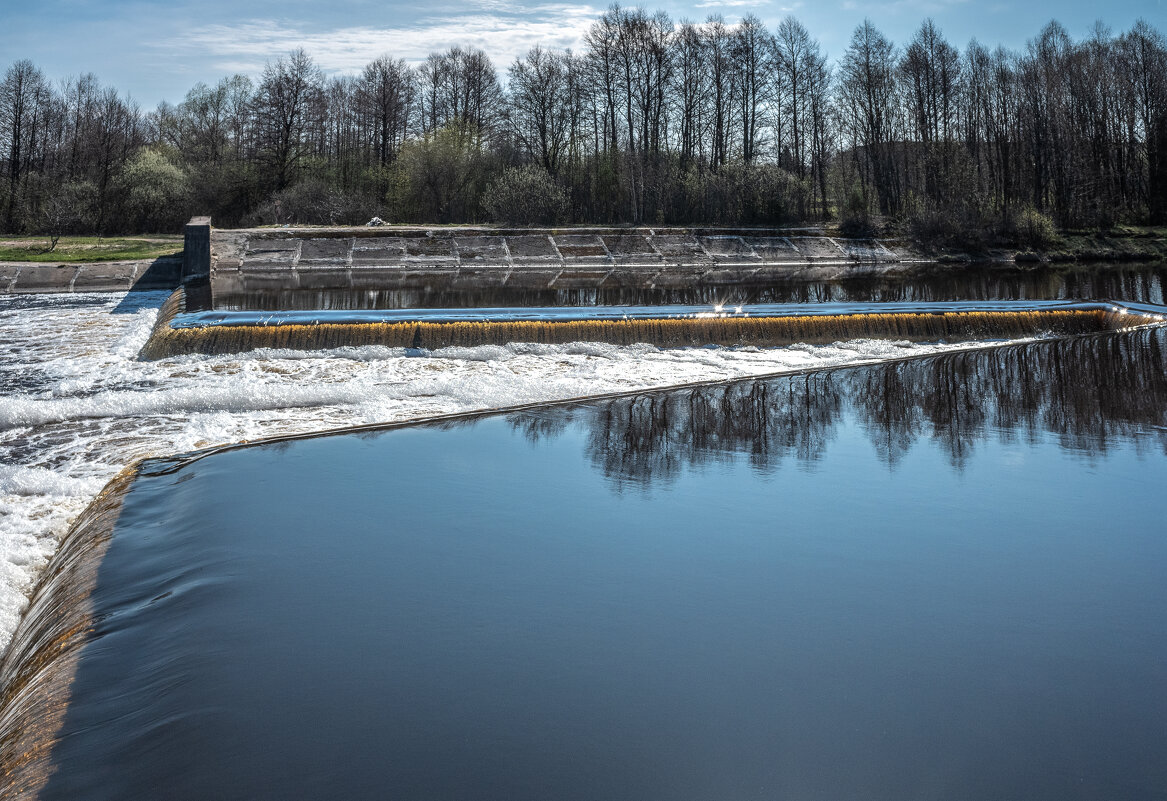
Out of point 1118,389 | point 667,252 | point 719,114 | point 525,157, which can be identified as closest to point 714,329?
point 1118,389

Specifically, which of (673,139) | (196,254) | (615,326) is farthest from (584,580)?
(673,139)

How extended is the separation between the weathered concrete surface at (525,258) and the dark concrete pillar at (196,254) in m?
0.59

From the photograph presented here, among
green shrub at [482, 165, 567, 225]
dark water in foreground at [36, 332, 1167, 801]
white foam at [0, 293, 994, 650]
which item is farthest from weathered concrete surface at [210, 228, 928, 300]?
dark water in foreground at [36, 332, 1167, 801]

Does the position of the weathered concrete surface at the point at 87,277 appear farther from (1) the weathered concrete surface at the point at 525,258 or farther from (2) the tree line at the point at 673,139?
(2) the tree line at the point at 673,139

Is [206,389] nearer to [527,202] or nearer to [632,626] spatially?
[632,626]

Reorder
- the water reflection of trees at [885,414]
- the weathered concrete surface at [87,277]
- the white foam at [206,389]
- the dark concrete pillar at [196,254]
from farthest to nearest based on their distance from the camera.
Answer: the dark concrete pillar at [196,254], the weathered concrete surface at [87,277], the water reflection of trees at [885,414], the white foam at [206,389]

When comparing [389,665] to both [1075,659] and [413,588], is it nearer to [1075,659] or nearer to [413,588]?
[413,588]

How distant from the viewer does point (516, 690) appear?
3.32 metres

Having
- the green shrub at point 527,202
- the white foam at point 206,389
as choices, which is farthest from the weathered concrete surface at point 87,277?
the green shrub at point 527,202

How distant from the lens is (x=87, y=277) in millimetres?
18922

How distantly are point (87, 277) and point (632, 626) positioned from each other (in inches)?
760

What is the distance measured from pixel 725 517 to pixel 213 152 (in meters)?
42.9

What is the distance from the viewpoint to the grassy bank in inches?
803

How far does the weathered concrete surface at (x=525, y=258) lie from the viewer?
20594 mm
